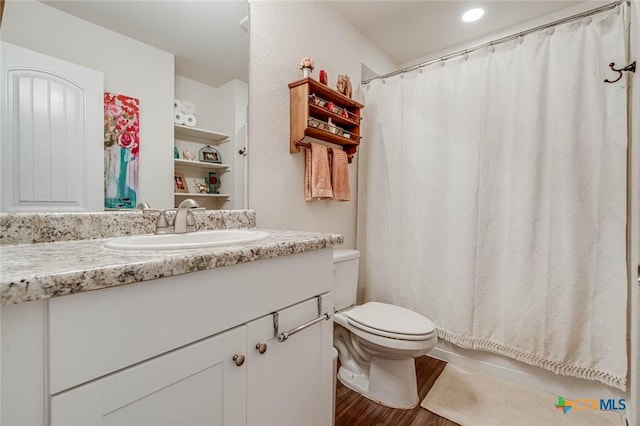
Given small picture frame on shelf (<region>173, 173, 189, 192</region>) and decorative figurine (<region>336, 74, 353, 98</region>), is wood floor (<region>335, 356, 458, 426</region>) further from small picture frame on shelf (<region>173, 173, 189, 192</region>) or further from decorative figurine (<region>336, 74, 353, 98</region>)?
decorative figurine (<region>336, 74, 353, 98</region>)

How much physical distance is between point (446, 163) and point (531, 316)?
3.26 feet

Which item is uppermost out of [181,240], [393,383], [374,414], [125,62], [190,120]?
[125,62]

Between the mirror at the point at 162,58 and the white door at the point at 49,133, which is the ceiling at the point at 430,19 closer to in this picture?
the mirror at the point at 162,58

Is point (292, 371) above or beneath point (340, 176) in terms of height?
beneath

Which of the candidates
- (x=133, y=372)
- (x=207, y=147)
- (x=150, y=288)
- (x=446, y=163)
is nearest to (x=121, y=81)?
(x=207, y=147)

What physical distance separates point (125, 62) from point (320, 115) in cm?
100

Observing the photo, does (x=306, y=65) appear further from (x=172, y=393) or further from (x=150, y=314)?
(x=172, y=393)

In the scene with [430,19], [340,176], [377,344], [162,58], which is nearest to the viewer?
[162,58]

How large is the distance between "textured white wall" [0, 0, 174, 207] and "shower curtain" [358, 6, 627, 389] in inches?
57.5

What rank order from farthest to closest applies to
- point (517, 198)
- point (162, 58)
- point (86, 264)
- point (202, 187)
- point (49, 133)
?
point (517, 198)
point (202, 187)
point (162, 58)
point (49, 133)
point (86, 264)

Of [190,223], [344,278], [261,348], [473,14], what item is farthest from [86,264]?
[473,14]

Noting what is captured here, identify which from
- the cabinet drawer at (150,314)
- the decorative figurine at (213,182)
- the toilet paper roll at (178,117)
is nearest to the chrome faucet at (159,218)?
the decorative figurine at (213,182)

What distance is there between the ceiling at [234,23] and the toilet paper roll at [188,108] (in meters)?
0.11

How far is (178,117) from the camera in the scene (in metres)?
1.11
